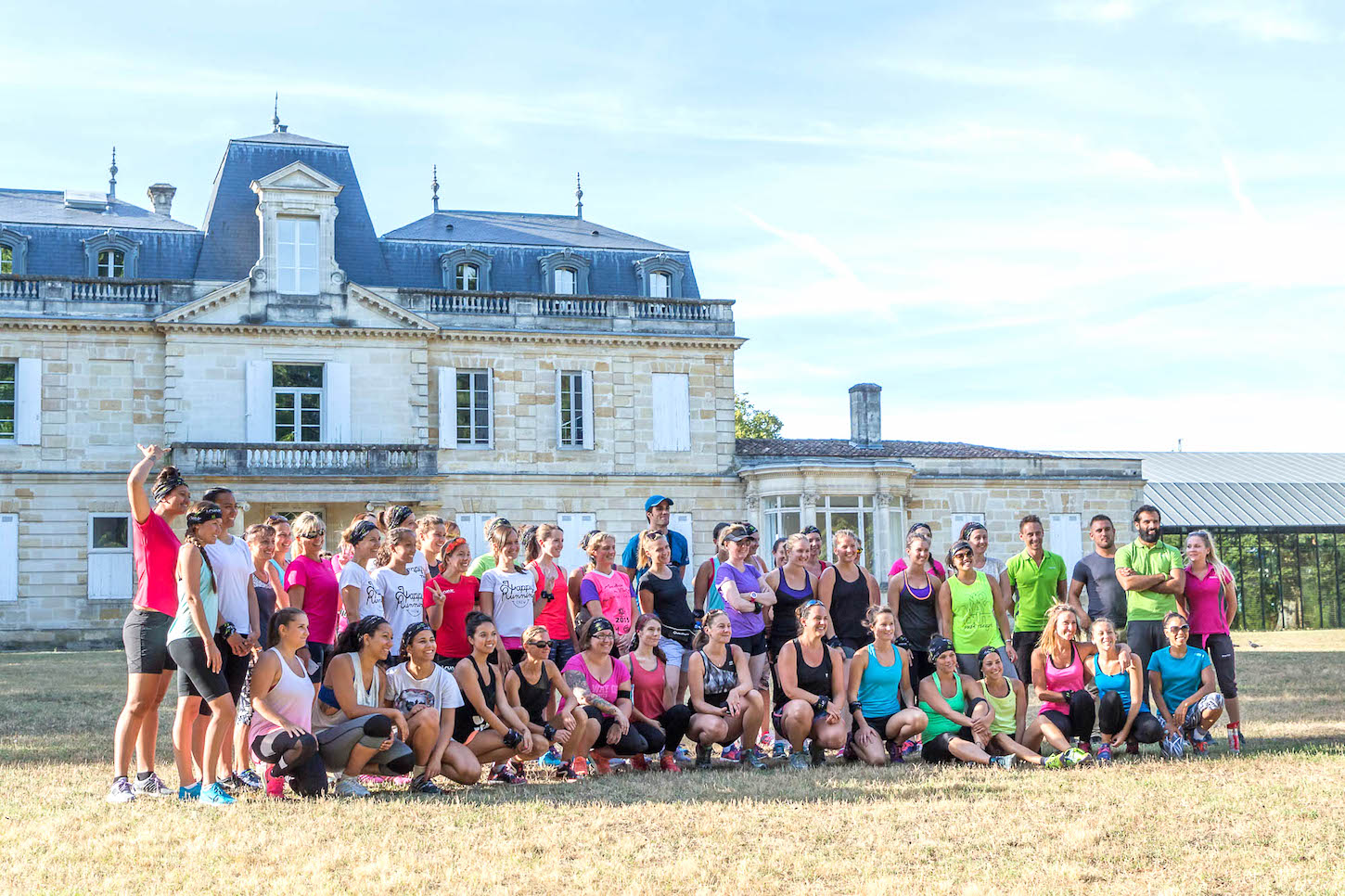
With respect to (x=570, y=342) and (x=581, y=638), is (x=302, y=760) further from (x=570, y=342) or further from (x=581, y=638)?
(x=570, y=342)

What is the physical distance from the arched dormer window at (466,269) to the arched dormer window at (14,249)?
7863 mm

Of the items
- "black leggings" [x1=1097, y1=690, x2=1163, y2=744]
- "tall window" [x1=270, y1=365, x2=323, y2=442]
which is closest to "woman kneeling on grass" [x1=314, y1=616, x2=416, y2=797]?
"black leggings" [x1=1097, y1=690, x2=1163, y2=744]

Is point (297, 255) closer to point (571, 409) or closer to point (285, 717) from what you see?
point (571, 409)

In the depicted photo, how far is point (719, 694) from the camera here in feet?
28.7

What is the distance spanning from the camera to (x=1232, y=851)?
5.86 metres

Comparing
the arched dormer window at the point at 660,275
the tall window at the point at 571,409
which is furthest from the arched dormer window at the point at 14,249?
the arched dormer window at the point at 660,275

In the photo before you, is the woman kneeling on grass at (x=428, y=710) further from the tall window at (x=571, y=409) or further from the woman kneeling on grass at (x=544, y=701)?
the tall window at (x=571, y=409)

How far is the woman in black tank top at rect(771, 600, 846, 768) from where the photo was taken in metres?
8.58

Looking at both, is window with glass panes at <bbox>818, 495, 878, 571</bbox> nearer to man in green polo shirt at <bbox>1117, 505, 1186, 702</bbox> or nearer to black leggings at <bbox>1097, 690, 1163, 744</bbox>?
man in green polo shirt at <bbox>1117, 505, 1186, 702</bbox>

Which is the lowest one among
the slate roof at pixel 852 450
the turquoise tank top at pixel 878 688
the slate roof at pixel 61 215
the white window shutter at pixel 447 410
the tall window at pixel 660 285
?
the turquoise tank top at pixel 878 688

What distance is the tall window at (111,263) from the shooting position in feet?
86.2

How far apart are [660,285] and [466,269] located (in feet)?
13.5

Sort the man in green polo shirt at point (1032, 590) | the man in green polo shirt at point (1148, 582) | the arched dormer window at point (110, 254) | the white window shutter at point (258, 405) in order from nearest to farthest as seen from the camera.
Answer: the man in green polo shirt at point (1148, 582)
the man in green polo shirt at point (1032, 590)
the white window shutter at point (258, 405)
the arched dormer window at point (110, 254)

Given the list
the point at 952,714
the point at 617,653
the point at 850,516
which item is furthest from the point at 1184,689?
the point at 850,516
